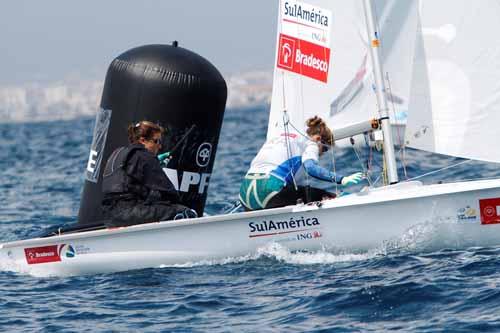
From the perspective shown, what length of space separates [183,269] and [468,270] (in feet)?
7.57

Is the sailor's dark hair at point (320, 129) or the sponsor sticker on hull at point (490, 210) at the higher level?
the sailor's dark hair at point (320, 129)

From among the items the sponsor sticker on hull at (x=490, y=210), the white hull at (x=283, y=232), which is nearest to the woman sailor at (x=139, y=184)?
the white hull at (x=283, y=232)

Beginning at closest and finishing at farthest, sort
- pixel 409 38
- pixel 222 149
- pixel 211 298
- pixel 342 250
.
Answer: pixel 211 298 → pixel 342 250 → pixel 409 38 → pixel 222 149

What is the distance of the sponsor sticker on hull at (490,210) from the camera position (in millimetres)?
8289

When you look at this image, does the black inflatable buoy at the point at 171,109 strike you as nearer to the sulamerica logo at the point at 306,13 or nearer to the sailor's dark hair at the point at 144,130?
the sailor's dark hair at the point at 144,130

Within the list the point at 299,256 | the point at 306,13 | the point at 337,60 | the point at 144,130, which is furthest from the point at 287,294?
the point at 306,13

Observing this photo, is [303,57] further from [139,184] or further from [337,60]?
[139,184]

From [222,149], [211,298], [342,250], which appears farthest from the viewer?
[222,149]

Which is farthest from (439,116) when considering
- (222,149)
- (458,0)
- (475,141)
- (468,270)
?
(222,149)

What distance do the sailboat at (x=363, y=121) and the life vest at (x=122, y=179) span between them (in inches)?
13.2

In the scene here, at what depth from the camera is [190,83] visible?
9.55m

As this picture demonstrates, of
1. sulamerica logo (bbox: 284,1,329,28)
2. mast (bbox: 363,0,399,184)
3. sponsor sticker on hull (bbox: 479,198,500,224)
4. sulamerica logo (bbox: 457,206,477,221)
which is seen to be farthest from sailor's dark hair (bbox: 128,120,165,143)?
sponsor sticker on hull (bbox: 479,198,500,224)

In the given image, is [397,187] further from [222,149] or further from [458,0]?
[222,149]

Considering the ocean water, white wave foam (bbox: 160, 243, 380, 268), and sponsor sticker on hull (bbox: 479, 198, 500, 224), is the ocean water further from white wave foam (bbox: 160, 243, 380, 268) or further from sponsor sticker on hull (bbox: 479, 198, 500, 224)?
sponsor sticker on hull (bbox: 479, 198, 500, 224)
